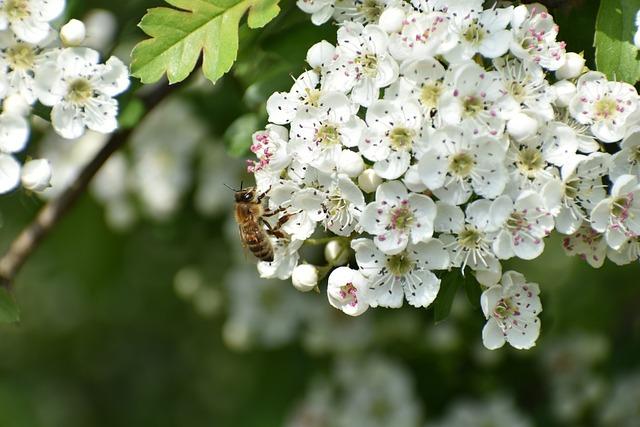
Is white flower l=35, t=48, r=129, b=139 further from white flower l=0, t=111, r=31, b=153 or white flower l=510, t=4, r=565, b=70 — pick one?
A: white flower l=510, t=4, r=565, b=70

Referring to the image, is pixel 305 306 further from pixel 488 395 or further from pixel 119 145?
pixel 119 145

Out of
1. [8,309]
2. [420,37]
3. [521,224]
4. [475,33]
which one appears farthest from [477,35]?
[8,309]

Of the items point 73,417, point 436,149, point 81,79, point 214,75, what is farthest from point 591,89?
point 73,417

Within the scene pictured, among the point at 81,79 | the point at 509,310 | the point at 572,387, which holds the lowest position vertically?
the point at 572,387

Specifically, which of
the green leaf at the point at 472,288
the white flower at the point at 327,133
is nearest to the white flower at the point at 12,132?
the white flower at the point at 327,133

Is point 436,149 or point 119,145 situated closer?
point 436,149

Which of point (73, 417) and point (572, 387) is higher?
point (572, 387)
